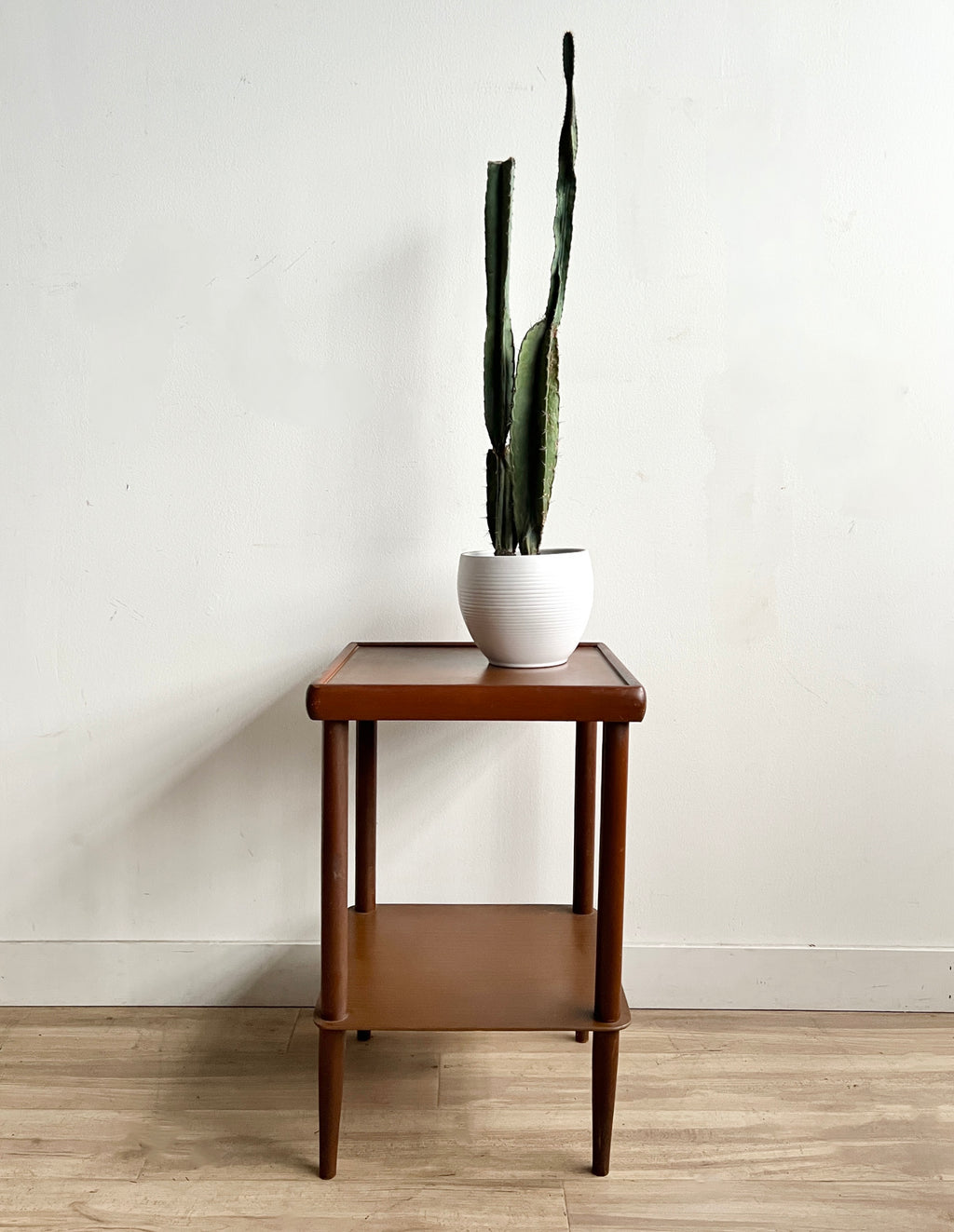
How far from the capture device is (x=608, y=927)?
122 cm

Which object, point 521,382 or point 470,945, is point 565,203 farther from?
point 470,945

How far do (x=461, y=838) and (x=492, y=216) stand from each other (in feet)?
3.08

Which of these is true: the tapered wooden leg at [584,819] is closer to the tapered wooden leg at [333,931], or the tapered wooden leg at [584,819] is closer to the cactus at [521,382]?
the cactus at [521,382]

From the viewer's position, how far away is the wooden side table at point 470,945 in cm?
119

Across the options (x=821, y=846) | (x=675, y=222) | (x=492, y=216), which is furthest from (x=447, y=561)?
(x=821, y=846)

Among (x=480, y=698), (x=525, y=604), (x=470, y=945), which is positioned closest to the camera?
(x=480, y=698)

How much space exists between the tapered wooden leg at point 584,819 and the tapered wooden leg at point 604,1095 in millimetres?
312

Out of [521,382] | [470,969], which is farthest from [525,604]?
[470,969]

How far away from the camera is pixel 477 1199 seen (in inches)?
47.1

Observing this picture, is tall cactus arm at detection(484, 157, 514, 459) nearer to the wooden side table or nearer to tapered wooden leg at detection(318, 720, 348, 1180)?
the wooden side table

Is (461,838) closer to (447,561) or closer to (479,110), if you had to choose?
(447,561)

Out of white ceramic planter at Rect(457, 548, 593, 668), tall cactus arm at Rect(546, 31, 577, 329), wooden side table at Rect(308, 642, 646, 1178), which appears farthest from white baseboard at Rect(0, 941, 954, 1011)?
tall cactus arm at Rect(546, 31, 577, 329)

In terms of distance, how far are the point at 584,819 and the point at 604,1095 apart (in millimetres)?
398

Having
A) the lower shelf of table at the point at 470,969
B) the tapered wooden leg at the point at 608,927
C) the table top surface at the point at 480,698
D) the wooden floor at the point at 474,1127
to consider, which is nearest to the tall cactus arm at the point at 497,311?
the table top surface at the point at 480,698
